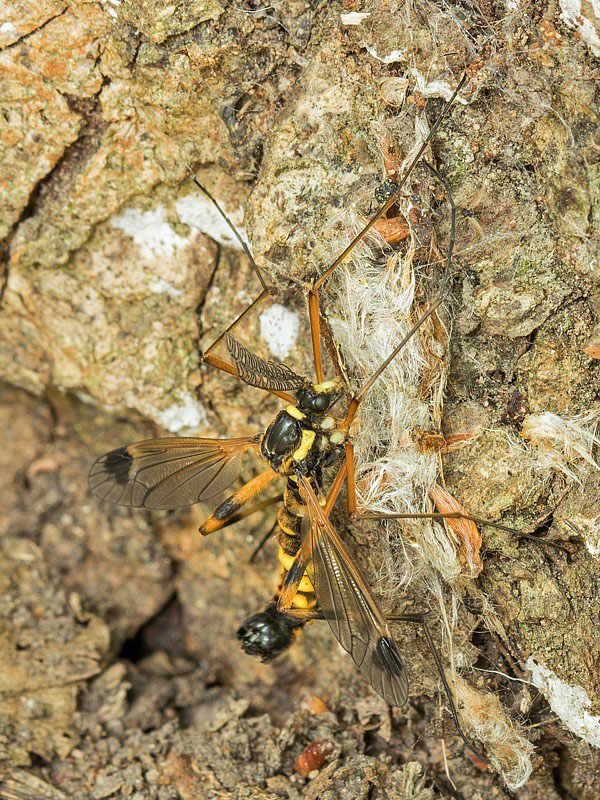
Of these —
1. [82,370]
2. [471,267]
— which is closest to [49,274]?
[82,370]

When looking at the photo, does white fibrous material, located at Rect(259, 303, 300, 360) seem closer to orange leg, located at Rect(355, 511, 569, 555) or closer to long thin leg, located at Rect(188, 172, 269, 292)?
long thin leg, located at Rect(188, 172, 269, 292)

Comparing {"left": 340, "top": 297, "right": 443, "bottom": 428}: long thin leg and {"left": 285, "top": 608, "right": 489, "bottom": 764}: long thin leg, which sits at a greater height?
{"left": 340, "top": 297, "right": 443, "bottom": 428}: long thin leg

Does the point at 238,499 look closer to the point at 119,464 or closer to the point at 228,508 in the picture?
the point at 228,508

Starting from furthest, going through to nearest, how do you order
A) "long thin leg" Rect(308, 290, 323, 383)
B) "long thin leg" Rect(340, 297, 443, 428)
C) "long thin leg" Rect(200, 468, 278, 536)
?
"long thin leg" Rect(200, 468, 278, 536)
"long thin leg" Rect(308, 290, 323, 383)
"long thin leg" Rect(340, 297, 443, 428)

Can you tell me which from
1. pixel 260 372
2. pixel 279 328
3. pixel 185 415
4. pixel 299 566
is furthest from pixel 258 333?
pixel 299 566

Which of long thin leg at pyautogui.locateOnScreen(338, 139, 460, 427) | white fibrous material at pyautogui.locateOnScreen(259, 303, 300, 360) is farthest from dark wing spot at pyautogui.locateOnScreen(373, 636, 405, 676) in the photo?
white fibrous material at pyautogui.locateOnScreen(259, 303, 300, 360)

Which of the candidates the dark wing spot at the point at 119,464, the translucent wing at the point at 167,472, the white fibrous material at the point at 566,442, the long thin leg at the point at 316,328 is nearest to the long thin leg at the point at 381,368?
the long thin leg at the point at 316,328

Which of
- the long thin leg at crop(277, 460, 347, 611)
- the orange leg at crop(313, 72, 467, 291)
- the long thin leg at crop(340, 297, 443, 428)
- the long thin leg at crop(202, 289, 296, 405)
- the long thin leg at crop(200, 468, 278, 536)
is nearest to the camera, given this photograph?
the orange leg at crop(313, 72, 467, 291)
